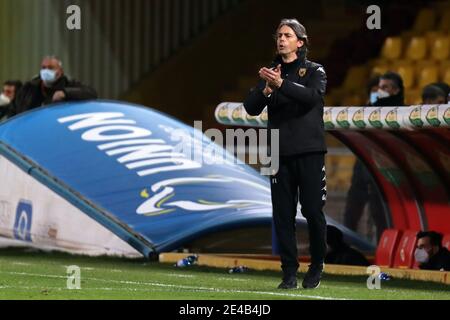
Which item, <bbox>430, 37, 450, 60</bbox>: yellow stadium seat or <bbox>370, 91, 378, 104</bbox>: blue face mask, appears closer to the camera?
<bbox>370, 91, 378, 104</bbox>: blue face mask

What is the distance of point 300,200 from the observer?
10219mm

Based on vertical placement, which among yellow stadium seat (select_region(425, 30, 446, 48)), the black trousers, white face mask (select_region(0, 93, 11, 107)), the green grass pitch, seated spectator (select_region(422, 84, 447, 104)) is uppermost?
yellow stadium seat (select_region(425, 30, 446, 48))

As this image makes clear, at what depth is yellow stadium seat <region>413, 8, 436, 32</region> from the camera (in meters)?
23.0

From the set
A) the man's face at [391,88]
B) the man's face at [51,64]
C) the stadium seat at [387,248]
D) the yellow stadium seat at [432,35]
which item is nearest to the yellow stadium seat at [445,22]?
the yellow stadium seat at [432,35]

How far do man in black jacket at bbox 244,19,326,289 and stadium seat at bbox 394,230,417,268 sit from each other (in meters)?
2.92

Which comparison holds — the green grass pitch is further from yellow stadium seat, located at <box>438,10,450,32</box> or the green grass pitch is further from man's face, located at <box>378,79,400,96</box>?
yellow stadium seat, located at <box>438,10,450,32</box>

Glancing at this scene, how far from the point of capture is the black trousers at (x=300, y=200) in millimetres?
10141

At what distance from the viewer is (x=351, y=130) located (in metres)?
13.1

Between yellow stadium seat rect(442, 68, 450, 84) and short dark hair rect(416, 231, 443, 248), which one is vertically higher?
yellow stadium seat rect(442, 68, 450, 84)

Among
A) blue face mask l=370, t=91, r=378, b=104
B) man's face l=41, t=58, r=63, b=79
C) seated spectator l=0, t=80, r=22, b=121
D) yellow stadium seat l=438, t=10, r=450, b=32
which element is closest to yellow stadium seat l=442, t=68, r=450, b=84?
yellow stadium seat l=438, t=10, r=450, b=32

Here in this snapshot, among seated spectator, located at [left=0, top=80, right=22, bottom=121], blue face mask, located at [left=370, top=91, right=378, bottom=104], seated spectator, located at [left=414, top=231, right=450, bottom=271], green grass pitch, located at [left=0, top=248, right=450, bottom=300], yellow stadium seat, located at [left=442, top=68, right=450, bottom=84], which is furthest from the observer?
yellow stadium seat, located at [left=442, top=68, right=450, bottom=84]

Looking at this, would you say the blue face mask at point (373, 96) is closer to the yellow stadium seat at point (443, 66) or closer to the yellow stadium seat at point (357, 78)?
the yellow stadium seat at point (443, 66)

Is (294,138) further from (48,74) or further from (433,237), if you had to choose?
(48,74)

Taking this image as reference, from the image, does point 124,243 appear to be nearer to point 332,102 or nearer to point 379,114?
point 379,114
